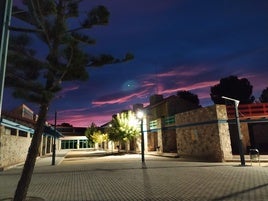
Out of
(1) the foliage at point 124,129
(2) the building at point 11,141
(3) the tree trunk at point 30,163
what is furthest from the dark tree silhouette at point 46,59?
(1) the foliage at point 124,129

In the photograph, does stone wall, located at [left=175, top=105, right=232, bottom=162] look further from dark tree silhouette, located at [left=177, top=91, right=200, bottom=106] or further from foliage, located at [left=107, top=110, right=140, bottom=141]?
dark tree silhouette, located at [left=177, top=91, right=200, bottom=106]

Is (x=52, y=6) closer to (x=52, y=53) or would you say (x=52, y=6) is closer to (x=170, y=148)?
(x=52, y=53)

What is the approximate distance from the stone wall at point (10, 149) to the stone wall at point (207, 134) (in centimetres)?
1519

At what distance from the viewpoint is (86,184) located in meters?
10.6

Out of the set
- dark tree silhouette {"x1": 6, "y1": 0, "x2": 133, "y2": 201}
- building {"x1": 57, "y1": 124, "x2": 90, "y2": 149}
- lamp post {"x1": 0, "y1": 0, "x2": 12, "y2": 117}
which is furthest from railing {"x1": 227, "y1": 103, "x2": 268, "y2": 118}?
building {"x1": 57, "y1": 124, "x2": 90, "y2": 149}

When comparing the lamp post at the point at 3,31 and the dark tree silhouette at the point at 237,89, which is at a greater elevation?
the dark tree silhouette at the point at 237,89

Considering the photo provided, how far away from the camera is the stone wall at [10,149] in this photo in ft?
54.3

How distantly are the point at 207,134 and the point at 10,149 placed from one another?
15985 mm

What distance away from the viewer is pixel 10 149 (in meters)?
18.5

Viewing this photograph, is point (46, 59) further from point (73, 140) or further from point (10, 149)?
point (73, 140)

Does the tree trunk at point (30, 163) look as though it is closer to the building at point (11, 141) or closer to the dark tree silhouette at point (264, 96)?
the building at point (11, 141)

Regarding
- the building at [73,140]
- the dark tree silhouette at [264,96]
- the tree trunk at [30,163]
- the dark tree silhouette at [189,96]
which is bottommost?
the tree trunk at [30,163]

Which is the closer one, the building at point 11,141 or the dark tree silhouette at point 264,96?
the building at point 11,141

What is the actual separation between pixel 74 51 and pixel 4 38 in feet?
12.1
